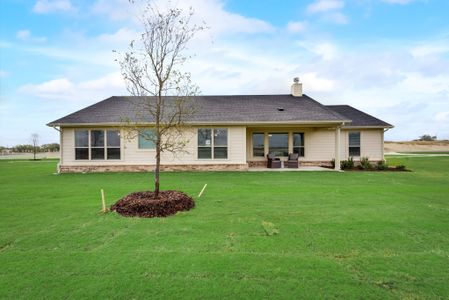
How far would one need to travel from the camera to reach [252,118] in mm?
13719

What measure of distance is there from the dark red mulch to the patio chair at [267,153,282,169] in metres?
9.13

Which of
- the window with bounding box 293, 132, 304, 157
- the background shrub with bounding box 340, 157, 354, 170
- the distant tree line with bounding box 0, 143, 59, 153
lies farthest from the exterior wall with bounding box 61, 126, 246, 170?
the distant tree line with bounding box 0, 143, 59, 153

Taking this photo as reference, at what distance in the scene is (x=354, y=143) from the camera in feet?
52.3

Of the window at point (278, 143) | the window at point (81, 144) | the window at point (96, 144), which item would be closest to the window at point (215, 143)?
the window at point (278, 143)

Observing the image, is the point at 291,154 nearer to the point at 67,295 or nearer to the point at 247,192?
the point at 247,192

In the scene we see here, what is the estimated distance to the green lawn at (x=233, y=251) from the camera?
2.60 metres

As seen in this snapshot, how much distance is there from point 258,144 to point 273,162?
6.33 ft

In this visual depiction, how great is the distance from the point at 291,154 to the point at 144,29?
35.5ft

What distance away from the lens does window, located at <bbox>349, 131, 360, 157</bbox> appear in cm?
1591

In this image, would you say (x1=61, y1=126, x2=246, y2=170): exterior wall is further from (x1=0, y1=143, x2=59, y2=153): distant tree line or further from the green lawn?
(x1=0, y1=143, x2=59, y2=153): distant tree line

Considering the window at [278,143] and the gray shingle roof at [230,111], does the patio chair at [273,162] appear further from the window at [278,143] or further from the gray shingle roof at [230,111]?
the gray shingle roof at [230,111]

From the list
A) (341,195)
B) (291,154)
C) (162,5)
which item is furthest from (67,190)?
(291,154)

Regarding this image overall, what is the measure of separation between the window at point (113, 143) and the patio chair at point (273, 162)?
8.51m

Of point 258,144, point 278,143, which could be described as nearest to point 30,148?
point 258,144
